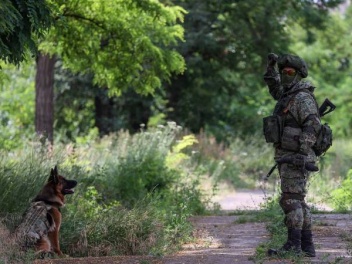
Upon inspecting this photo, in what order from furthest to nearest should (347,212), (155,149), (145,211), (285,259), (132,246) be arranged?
(155,149), (347,212), (145,211), (132,246), (285,259)

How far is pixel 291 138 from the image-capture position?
9.17 metres

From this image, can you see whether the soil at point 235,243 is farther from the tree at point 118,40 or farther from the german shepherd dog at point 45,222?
the tree at point 118,40

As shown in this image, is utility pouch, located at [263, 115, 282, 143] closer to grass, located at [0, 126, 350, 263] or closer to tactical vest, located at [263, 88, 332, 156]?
tactical vest, located at [263, 88, 332, 156]

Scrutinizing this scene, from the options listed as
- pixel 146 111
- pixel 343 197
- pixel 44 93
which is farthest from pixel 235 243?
pixel 146 111

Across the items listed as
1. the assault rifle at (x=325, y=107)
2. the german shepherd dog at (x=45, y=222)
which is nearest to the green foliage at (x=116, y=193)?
the german shepherd dog at (x=45, y=222)

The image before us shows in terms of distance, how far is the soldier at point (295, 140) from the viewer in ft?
29.8

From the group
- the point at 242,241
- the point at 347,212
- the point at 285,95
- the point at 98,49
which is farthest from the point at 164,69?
the point at 285,95

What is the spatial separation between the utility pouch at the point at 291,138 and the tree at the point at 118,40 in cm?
593

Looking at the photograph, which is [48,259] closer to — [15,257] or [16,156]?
[15,257]

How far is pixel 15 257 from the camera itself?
9102 mm

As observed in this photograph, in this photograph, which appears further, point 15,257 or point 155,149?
point 155,149

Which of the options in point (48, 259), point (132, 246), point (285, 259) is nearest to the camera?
point (285, 259)

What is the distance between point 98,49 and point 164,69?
1.25 m

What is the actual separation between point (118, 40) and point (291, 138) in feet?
21.5
